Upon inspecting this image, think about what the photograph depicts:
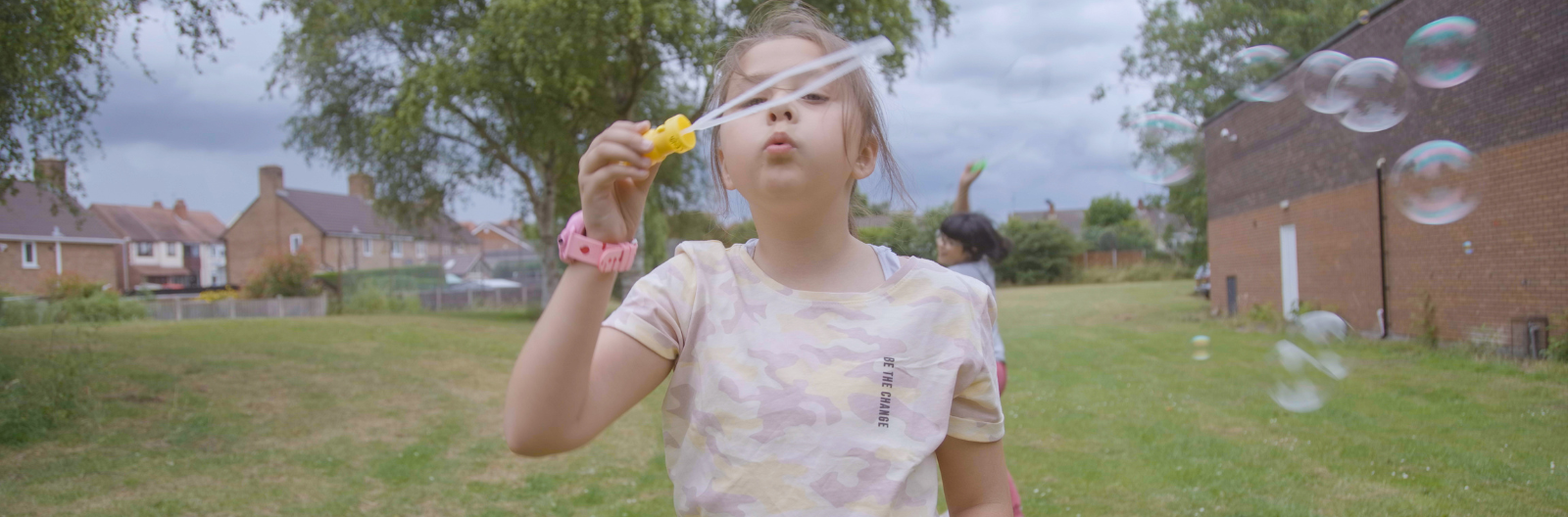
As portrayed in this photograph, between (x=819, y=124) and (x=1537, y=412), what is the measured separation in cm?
814

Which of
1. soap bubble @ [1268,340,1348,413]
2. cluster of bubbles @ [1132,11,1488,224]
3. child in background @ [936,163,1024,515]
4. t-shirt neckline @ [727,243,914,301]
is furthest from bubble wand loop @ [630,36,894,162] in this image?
cluster of bubbles @ [1132,11,1488,224]

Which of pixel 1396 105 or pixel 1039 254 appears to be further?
pixel 1039 254

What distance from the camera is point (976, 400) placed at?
1.41 meters

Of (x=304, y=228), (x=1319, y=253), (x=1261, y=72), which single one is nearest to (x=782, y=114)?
(x=1261, y=72)

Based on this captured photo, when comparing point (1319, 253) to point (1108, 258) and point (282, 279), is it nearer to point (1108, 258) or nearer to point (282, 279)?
point (282, 279)

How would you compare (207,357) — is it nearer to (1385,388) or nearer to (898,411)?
(898,411)

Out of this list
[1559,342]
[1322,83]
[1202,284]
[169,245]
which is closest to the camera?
[1322,83]

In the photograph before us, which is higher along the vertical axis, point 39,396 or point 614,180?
point 614,180

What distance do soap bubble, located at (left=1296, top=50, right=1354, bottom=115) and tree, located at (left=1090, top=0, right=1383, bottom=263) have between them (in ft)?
57.2

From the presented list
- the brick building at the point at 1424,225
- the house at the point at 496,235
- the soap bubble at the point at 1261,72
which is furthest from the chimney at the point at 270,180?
the soap bubble at the point at 1261,72

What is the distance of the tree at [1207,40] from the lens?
23156 mm

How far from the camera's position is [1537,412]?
7012mm

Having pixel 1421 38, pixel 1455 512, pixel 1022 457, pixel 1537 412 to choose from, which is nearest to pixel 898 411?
pixel 1455 512

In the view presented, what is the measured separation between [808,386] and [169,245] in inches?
2424
